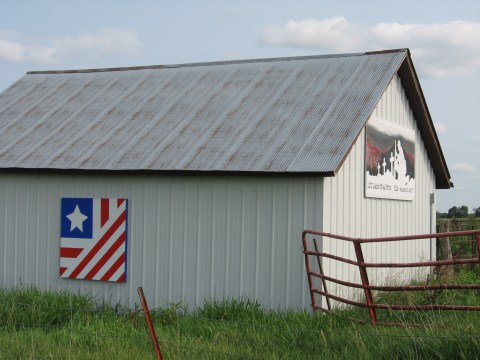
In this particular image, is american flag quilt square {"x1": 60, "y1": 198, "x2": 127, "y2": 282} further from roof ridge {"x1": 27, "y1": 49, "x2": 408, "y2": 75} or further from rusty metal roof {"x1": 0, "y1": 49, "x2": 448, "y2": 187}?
roof ridge {"x1": 27, "y1": 49, "x2": 408, "y2": 75}

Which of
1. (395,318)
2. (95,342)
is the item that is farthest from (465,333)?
(95,342)

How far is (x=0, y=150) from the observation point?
55.6 ft

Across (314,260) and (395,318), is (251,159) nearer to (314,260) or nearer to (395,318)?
(314,260)

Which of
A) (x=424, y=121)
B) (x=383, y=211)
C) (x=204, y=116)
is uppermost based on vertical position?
(x=424, y=121)

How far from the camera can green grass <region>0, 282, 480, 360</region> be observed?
8.62m

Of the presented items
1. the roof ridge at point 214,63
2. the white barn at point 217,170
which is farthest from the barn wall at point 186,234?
the roof ridge at point 214,63

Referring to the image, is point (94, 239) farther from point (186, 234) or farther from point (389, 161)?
point (389, 161)

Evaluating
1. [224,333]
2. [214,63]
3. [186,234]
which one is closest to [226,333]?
[224,333]

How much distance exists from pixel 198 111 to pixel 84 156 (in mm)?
2347

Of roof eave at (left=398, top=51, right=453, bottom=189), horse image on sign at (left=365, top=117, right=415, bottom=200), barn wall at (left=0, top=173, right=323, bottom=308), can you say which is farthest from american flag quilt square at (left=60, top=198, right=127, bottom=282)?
roof eave at (left=398, top=51, right=453, bottom=189)

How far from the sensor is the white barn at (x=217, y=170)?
1379 cm

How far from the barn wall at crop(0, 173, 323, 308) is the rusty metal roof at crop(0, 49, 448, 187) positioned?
36 centimetres

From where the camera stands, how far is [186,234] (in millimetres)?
14562

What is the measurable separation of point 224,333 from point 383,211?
646 cm
